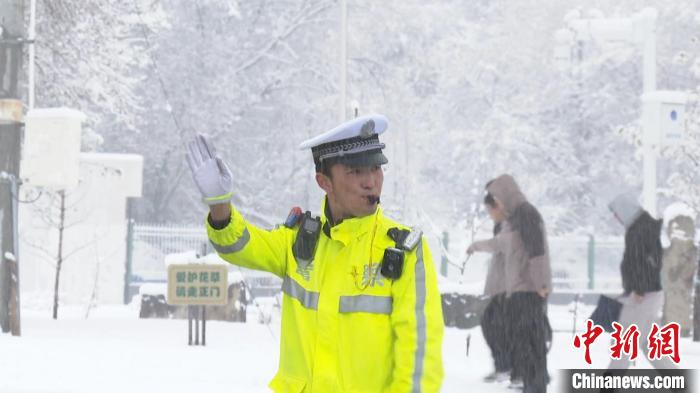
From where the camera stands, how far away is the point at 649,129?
17484 millimetres

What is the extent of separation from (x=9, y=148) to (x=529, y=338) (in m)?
6.23

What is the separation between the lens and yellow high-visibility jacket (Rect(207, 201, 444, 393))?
390 cm

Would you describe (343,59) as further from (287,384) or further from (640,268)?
(287,384)

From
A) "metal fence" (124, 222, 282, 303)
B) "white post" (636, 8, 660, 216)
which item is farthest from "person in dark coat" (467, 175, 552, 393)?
"metal fence" (124, 222, 282, 303)

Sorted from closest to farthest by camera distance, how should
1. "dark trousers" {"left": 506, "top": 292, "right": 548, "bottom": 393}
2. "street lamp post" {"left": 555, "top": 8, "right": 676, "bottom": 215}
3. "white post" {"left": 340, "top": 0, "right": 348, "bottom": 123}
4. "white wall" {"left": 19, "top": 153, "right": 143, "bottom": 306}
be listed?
"dark trousers" {"left": 506, "top": 292, "right": 548, "bottom": 393} < "street lamp post" {"left": 555, "top": 8, "right": 676, "bottom": 215} < "white wall" {"left": 19, "top": 153, "right": 143, "bottom": 306} < "white post" {"left": 340, "top": 0, "right": 348, "bottom": 123}

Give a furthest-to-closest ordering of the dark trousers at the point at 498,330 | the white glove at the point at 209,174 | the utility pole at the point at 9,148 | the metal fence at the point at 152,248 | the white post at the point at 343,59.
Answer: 1. the metal fence at the point at 152,248
2. the white post at the point at 343,59
3. the utility pole at the point at 9,148
4. the dark trousers at the point at 498,330
5. the white glove at the point at 209,174

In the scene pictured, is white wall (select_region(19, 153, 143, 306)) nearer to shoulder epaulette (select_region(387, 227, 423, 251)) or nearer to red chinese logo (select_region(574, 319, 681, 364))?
red chinese logo (select_region(574, 319, 681, 364))

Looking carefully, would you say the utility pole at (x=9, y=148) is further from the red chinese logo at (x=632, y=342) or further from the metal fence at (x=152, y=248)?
A: the metal fence at (x=152, y=248)

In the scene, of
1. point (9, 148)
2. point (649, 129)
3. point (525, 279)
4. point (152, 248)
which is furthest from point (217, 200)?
point (152, 248)

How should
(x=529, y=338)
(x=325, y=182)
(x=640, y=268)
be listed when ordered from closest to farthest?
(x=325, y=182) < (x=640, y=268) < (x=529, y=338)

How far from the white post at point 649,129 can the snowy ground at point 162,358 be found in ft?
7.85

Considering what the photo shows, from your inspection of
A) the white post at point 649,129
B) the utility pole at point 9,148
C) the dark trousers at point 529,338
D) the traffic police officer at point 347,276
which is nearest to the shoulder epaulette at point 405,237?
the traffic police officer at point 347,276

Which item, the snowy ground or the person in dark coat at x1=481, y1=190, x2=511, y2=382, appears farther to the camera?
the person in dark coat at x1=481, y1=190, x2=511, y2=382

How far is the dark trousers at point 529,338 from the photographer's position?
1021 centimetres
